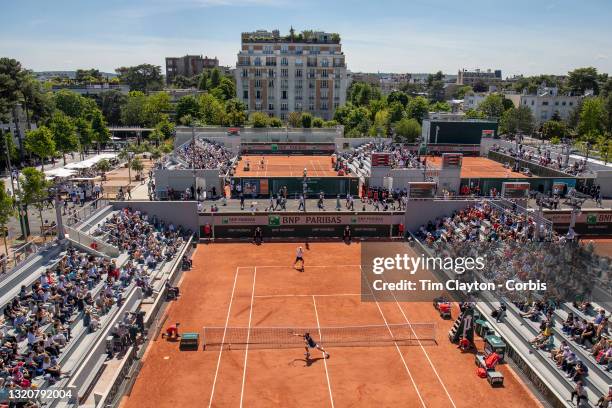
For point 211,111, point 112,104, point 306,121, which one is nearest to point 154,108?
point 112,104

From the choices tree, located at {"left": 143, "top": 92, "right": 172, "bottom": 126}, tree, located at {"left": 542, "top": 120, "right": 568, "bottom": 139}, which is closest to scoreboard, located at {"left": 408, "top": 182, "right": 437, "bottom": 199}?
tree, located at {"left": 542, "top": 120, "right": 568, "bottom": 139}

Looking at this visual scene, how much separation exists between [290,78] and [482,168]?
53702 mm

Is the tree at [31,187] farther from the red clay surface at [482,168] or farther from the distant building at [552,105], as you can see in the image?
the distant building at [552,105]

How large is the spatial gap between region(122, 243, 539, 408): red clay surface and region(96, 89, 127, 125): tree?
297 feet

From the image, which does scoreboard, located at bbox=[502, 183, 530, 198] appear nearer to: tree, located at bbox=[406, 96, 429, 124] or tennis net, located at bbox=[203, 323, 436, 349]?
tennis net, located at bbox=[203, 323, 436, 349]

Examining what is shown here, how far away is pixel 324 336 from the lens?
22.8 metres

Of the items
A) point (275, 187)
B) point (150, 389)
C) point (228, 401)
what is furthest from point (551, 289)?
point (275, 187)

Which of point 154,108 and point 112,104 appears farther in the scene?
point 112,104

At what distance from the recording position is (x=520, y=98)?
396 feet

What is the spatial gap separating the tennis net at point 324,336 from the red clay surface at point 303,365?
0.47 m

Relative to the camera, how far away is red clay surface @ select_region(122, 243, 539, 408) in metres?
18.2

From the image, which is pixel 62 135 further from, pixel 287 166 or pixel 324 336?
pixel 324 336

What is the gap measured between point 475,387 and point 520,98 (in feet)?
385

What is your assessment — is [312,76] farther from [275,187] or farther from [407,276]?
[407,276]
